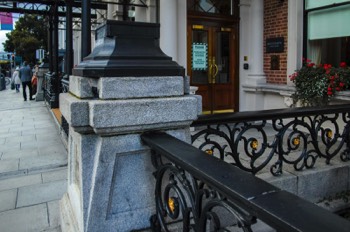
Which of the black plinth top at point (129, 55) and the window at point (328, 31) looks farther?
the window at point (328, 31)

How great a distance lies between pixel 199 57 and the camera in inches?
348

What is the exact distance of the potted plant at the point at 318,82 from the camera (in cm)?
677

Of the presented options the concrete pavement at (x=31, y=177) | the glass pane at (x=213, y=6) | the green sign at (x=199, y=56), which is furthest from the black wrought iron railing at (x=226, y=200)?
the glass pane at (x=213, y=6)

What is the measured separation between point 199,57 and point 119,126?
6756 millimetres

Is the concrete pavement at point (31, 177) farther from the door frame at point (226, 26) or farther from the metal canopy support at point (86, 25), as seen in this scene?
the door frame at point (226, 26)

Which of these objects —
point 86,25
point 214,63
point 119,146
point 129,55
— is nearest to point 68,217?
point 119,146

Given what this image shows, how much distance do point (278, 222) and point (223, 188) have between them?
334 millimetres

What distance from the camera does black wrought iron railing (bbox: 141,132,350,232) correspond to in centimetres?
131

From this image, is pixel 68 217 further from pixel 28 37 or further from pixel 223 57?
pixel 28 37

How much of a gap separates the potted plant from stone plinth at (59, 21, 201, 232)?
5.07 metres

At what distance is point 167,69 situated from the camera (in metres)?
2.47

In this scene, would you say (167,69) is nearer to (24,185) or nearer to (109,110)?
(109,110)

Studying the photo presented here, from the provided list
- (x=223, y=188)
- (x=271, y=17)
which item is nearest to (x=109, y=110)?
(x=223, y=188)

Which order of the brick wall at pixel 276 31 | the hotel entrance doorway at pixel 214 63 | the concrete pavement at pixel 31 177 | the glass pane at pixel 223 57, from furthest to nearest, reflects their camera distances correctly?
the glass pane at pixel 223 57 → the hotel entrance doorway at pixel 214 63 → the brick wall at pixel 276 31 → the concrete pavement at pixel 31 177
